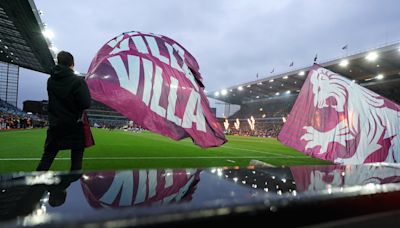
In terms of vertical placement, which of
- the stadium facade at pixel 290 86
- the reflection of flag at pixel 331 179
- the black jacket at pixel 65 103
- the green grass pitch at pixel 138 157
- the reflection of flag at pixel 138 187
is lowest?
the green grass pitch at pixel 138 157

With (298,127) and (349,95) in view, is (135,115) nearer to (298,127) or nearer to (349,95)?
(298,127)

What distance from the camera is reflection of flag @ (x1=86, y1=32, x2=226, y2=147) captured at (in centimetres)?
545

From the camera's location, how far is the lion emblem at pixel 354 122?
802cm

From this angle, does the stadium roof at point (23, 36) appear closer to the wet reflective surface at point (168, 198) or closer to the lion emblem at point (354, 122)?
the lion emblem at point (354, 122)

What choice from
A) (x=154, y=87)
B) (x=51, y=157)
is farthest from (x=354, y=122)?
(x=51, y=157)

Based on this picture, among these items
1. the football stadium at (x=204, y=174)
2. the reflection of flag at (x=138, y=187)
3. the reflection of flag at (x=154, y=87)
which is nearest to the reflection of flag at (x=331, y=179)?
the football stadium at (x=204, y=174)

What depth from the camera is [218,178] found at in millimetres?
1302

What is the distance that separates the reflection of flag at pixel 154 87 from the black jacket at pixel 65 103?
132cm

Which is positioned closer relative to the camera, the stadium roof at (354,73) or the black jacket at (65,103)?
the black jacket at (65,103)

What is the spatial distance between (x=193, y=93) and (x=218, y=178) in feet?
16.5

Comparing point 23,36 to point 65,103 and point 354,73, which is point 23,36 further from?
point 354,73

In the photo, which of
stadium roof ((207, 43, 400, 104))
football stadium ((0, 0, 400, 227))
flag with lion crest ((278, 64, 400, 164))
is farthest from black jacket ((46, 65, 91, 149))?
stadium roof ((207, 43, 400, 104))

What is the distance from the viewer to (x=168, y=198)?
89 cm

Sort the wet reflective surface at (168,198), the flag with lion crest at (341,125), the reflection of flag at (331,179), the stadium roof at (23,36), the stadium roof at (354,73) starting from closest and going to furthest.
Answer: the wet reflective surface at (168,198) → the reflection of flag at (331,179) → the flag with lion crest at (341,125) → the stadium roof at (23,36) → the stadium roof at (354,73)
